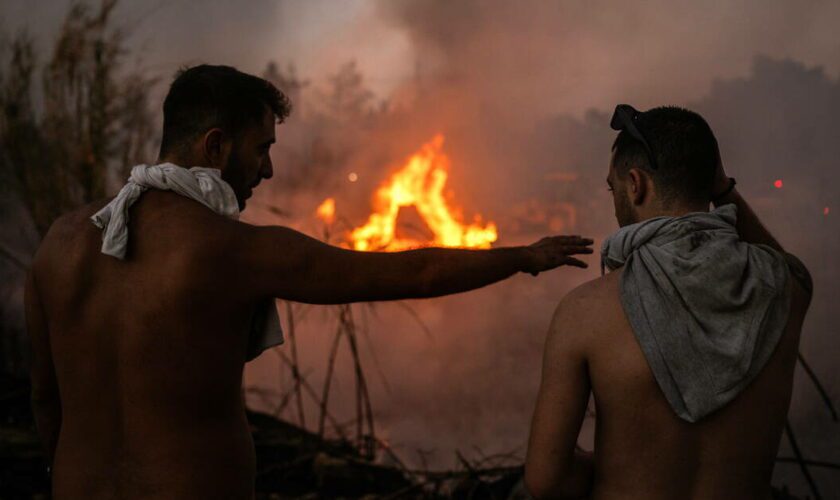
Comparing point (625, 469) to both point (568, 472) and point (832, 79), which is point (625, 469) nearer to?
point (568, 472)

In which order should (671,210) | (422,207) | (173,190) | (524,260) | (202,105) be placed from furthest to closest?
(422,207) < (524,260) < (202,105) < (173,190) < (671,210)

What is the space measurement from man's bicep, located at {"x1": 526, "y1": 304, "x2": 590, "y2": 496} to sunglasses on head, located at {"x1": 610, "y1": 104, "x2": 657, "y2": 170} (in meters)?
0.38

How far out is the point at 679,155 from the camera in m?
1.87

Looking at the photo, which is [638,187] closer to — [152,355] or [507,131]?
[152,355]

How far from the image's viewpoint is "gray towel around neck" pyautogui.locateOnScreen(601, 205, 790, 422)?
5.61 ft

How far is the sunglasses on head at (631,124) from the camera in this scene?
1877mm

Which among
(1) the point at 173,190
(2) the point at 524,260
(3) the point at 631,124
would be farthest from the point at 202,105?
(3) the point at 631,124

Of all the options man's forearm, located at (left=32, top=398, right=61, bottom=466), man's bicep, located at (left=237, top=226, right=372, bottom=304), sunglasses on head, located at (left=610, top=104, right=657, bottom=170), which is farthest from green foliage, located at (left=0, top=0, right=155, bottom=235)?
sunglasses on head, located at (left=610, top=104, right=657, bottom=170)

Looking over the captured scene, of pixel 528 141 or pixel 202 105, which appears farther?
pixel 528 141

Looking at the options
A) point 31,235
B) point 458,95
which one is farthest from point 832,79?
point 31,235

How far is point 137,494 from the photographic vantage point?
6.63 ft

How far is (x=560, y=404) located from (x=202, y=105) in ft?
3.75

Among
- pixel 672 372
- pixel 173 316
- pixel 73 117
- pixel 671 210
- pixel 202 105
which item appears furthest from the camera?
pixel 73 117

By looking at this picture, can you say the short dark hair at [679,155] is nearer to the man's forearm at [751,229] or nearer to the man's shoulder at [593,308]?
the man's shoulder at [593,308]
